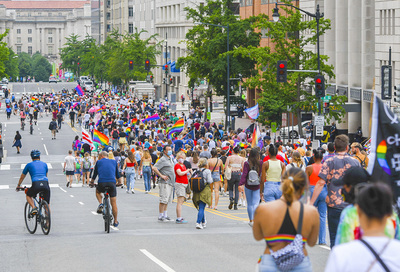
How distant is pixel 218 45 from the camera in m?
54.6

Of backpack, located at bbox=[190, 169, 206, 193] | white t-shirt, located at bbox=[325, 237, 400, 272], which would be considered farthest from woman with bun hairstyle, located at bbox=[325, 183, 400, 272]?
backpack, located at bbox=[190, 169, 206, 193]

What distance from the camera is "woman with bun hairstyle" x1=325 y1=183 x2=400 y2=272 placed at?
5148mm

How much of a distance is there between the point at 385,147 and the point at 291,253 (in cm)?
131

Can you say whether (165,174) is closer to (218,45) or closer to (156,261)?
(156,261)

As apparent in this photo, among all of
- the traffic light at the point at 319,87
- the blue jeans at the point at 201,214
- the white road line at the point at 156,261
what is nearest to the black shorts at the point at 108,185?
the blue jeans at the point at 201,214

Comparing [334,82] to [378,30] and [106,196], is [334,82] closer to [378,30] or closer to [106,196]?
[378,30]

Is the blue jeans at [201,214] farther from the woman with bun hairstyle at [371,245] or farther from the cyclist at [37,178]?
the woman with bun hairstyle at [371,245]

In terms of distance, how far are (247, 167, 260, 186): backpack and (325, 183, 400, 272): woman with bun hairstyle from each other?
9918 mm

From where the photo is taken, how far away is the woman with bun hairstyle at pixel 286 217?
22.5 feet

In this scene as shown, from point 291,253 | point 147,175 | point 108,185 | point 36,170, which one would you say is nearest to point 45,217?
point 36,170

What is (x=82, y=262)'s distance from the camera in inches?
481

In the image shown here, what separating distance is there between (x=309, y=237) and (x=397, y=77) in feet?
122

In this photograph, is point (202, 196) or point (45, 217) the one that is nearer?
point (45, 217)

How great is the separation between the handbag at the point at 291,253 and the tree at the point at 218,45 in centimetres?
4716
